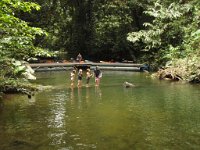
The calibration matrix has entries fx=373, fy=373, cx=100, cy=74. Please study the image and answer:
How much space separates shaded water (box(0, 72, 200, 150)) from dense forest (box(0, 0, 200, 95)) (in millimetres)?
9909

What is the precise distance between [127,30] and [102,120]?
34.9m

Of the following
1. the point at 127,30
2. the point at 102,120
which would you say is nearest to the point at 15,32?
the point at 102,120

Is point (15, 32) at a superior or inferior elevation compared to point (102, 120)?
superior

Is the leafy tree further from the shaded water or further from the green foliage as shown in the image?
the shaded water

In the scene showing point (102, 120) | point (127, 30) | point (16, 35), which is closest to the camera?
point (102, 120)

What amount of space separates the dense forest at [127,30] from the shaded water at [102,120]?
991cm

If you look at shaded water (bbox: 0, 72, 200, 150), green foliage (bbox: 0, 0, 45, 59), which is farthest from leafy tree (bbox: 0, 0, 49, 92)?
shaded water (bbox: 0, 72, 200, 150)

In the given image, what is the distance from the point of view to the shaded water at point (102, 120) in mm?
11711

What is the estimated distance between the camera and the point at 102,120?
1497 centimetres

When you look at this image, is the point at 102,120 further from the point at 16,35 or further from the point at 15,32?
the point at 16,35

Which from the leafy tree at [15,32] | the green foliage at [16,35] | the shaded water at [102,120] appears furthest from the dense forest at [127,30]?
the green foliage at [16,35]

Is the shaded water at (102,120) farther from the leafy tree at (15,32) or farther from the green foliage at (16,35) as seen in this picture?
the green foliage at (16,35)

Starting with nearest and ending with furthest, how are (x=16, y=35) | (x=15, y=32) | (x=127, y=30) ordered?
(x=15, y=32) < (x=16, y=35) < (x=127, y=30)

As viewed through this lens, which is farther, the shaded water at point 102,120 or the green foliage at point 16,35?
the green foliage at point 16,35
